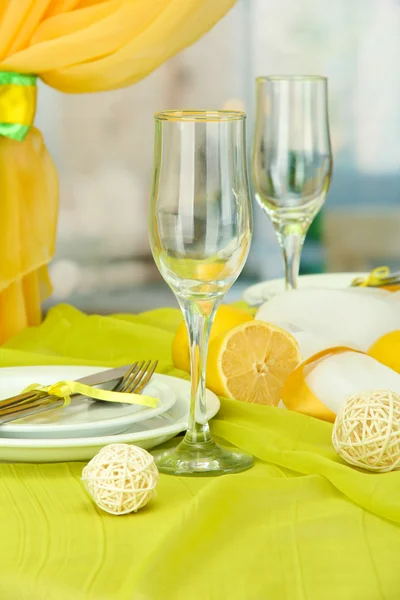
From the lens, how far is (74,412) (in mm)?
809

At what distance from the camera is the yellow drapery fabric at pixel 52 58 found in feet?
5.32

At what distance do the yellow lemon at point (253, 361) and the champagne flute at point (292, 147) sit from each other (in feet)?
0.77

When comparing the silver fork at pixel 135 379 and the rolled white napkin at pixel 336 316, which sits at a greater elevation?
the rolled white napkin at pixel 336 316

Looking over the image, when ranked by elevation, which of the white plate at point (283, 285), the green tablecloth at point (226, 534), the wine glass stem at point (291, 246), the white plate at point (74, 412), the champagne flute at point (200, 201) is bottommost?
the white plate at point (283, 285)

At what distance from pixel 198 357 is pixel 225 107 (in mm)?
3445

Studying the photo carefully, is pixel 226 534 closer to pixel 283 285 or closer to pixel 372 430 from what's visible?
pixel 372 430

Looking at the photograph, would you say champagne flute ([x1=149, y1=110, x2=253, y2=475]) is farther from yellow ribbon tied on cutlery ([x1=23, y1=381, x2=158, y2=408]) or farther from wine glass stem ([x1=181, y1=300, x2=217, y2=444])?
yellow ribbon tied on cutlery ([x1=23, y1=381, x2=158, y2=408])

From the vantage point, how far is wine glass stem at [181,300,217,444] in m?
0.72

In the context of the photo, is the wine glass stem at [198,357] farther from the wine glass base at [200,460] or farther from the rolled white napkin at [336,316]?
the rolled white napkin at [336,316]

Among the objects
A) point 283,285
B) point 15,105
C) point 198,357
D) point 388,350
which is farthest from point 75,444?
point 15,105

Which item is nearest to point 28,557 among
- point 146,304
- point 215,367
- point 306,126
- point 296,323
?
point 215,367

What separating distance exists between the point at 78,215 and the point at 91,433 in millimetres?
3457

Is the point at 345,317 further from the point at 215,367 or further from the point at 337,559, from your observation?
the point at 337,559

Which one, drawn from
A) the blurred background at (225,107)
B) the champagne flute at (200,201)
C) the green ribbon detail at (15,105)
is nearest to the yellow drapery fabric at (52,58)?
the green ribbon detail at (15,105)
